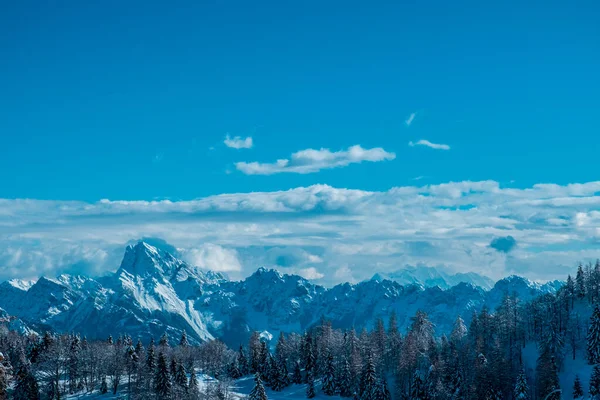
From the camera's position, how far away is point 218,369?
195 meters

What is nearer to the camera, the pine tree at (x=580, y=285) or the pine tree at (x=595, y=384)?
the pine tree at (x=595, y=384)

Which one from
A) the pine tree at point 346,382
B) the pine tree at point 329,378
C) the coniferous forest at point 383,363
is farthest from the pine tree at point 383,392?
the pine tree at point 329,378

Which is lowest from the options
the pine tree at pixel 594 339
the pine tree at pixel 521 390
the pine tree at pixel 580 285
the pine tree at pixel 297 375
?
the pine tree at pixel 297 375

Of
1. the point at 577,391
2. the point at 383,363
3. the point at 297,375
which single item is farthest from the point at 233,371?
the point at 577,391

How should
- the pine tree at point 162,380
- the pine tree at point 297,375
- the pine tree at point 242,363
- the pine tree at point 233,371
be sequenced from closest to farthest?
the pine tree at point 162,380
the pine tree at point 297,375
the pine tree at point 233,371
the pine tree at point 242,363

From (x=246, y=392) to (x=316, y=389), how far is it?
2024 cm

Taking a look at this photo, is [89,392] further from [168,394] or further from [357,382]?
[357,382]

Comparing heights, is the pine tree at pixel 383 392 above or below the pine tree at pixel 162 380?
below

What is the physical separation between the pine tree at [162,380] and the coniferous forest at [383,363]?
0.72ft

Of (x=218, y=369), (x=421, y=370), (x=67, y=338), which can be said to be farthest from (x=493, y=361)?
(x=67, y=338)

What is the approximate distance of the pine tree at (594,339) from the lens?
14095 centimetres

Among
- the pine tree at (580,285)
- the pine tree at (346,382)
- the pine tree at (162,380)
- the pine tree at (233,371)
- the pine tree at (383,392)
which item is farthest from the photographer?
the pine tree at (580,285)

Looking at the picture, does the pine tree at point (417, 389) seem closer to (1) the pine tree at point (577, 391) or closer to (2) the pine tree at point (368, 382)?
(2) the pine tree at point (368, 382)

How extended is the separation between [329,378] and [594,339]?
6494cm
